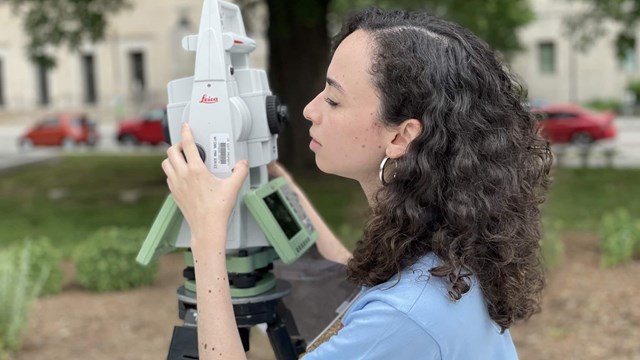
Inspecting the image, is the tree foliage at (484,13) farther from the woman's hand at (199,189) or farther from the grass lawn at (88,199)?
the woman's hand at (199,189)

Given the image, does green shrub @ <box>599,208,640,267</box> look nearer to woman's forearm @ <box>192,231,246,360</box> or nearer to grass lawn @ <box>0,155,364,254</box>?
grass lawn @ <box>0,155,364,254</box>

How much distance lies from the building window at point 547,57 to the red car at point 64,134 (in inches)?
819

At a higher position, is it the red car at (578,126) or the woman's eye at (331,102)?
the woman's eye at (331,102)

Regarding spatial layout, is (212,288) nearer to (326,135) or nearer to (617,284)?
(326,135)

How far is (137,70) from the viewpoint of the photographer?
41.2m

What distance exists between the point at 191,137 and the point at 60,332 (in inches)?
150

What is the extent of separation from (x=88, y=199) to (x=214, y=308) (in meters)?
10.7

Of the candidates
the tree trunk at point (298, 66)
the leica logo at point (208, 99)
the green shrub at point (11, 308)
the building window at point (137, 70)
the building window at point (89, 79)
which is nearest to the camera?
the leica logo at point (208, 99)

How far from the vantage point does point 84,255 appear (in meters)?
5.93

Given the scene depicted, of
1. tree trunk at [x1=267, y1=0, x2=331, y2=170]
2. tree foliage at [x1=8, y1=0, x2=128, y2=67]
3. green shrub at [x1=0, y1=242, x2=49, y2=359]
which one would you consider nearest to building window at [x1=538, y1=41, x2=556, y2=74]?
tree trunk at [x1=267, y1=0, x2=331, y2=170]

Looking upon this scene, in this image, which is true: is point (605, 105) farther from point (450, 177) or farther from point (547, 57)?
point (450, 177)

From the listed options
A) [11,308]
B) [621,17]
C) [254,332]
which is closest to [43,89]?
[621,17]

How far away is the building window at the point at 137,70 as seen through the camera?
40.6m

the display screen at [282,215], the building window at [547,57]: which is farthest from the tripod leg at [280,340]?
the building window at [547,57]
